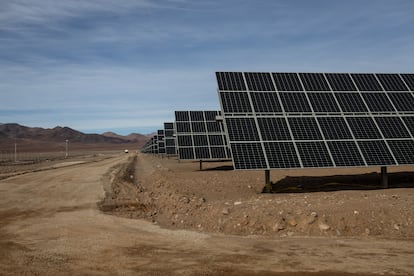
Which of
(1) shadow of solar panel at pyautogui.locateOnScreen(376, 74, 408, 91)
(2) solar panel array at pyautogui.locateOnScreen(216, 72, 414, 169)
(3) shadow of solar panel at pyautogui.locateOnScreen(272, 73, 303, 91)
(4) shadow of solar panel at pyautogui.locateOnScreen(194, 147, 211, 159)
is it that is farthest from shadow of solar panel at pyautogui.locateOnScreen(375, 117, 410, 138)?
(4) shadow of solar panel at pyautogui.locateOnScreen(194, 147, 211, 159)

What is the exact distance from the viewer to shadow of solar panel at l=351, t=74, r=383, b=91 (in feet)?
69.8

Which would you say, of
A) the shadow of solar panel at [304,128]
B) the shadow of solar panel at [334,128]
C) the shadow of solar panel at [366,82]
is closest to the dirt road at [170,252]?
the shadow of solar panel at [304,128]

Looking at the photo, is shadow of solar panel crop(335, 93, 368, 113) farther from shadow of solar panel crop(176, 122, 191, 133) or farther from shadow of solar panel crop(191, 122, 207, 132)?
shadow of solar panel crop(176, 122, 191, 133)

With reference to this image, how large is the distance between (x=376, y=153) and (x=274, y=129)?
4857 millimetres

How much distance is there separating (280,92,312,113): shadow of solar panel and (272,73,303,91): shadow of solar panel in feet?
2.10

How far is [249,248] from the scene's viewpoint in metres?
9.97

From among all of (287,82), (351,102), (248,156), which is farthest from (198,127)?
(248,156)

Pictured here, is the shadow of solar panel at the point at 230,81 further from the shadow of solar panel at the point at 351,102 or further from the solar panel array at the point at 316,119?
the shadow of solar panel at the point at 351,102

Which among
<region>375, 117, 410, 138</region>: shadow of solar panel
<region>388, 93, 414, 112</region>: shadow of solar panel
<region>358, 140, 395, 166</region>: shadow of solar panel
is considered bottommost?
<region>358, 140, 395, 166</region>: shadow of solar panel

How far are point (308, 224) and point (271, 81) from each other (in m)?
11.0

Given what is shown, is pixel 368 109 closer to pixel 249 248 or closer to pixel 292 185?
pixel 292 185

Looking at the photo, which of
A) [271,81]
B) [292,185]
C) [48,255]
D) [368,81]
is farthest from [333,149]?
[48,255]

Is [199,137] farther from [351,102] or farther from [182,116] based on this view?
[351,102]

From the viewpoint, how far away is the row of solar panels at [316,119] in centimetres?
1667
